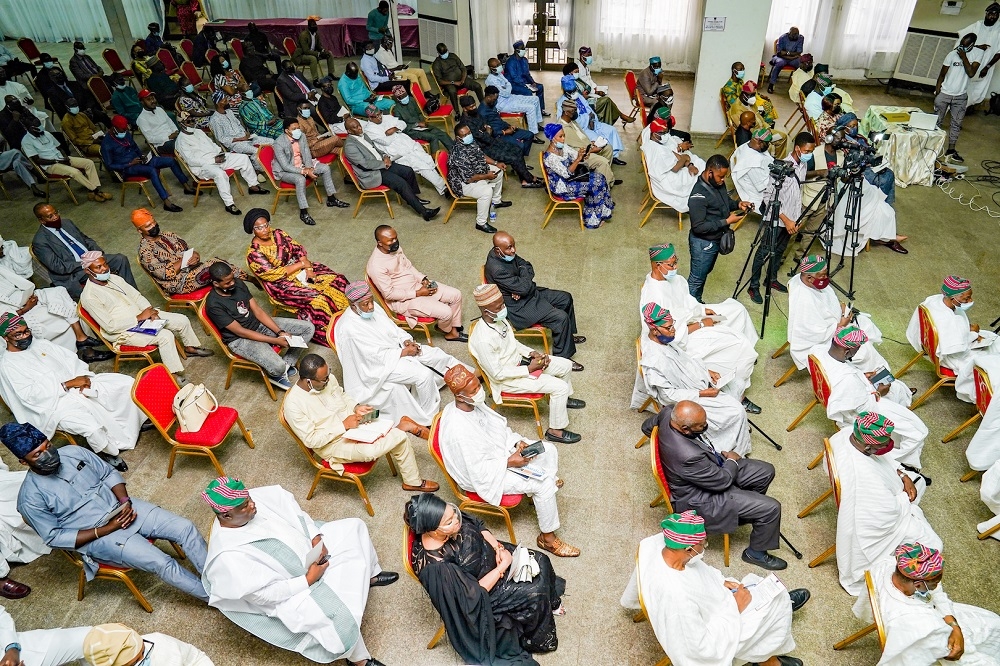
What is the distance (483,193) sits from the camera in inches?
304

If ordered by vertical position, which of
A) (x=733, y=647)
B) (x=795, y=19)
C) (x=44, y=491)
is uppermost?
(x=795, y=19)

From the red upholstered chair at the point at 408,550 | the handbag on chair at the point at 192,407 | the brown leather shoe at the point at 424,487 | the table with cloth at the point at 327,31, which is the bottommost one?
the brown leather shoe at the point at 424,487

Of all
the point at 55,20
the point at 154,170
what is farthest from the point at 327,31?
the point at 154,170

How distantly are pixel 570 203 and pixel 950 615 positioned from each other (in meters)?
5.70

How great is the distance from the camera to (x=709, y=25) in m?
9.39

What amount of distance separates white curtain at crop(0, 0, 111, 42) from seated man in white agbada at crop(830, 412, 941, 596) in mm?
20173

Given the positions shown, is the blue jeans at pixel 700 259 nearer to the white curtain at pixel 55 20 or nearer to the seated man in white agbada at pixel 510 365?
the seated man in white agbada at pixel 510 365

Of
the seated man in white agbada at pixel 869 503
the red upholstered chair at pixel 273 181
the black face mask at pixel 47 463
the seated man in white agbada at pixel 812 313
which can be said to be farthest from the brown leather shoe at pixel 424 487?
the red upholstered chair at pixel 273 181

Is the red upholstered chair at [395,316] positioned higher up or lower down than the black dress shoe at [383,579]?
higher up

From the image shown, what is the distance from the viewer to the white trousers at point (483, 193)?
770cm

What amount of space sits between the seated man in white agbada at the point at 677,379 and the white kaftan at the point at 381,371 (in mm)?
1720

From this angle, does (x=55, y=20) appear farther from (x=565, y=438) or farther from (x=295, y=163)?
(x=565, y=438)

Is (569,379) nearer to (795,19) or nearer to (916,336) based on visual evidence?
(916,336)

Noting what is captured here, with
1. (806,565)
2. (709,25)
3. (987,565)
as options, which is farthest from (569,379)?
(709,25)
